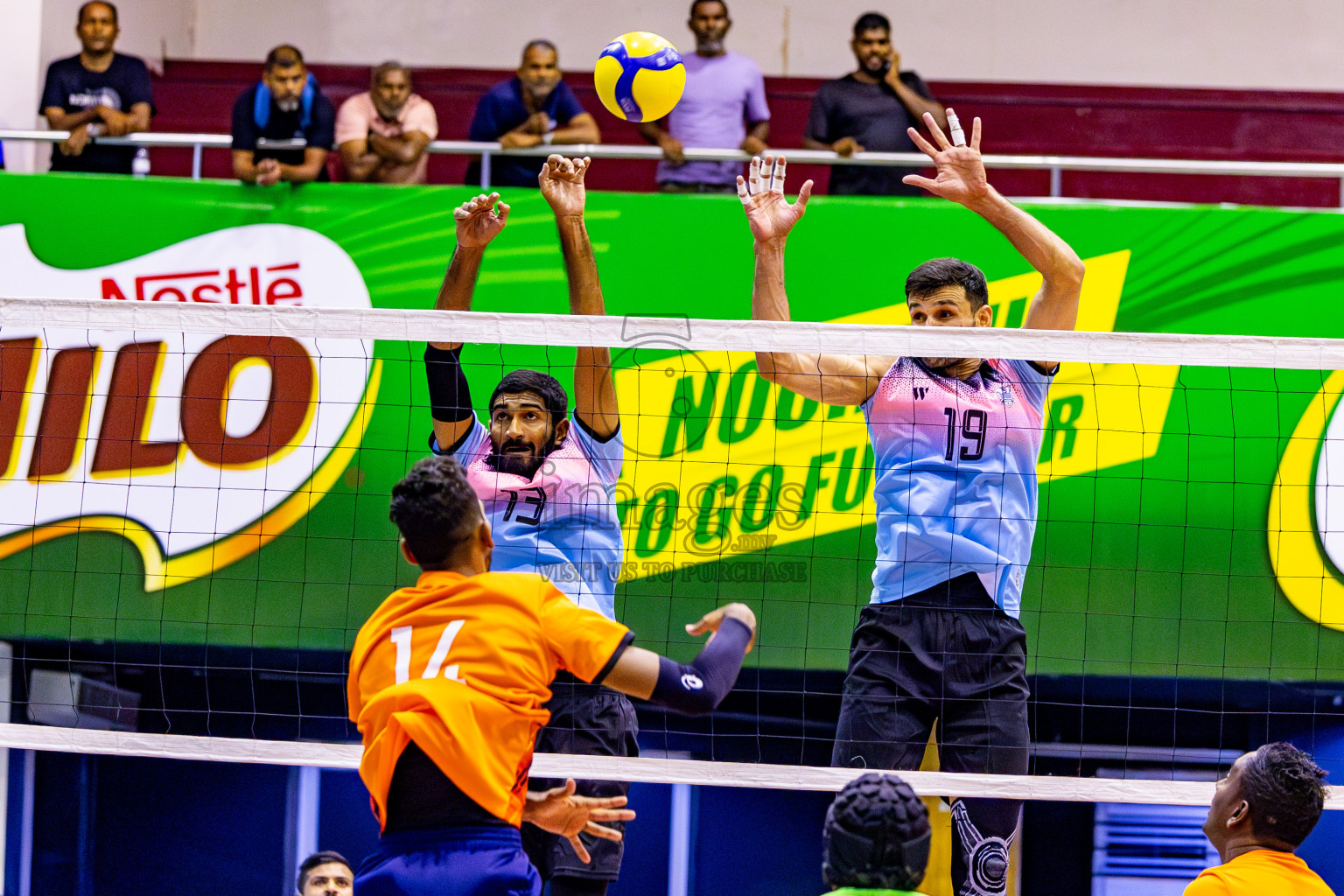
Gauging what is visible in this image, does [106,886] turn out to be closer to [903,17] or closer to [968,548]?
[968,548]

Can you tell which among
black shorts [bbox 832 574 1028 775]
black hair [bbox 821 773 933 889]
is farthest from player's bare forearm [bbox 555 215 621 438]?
black hair [bbox 821 773 933 889]

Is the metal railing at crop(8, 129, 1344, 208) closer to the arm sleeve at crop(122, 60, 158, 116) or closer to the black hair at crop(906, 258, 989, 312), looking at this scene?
the arm sleeve at crop(122, 60, 158, 116)

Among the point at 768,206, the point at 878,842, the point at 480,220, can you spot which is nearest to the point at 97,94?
the point at 480,220

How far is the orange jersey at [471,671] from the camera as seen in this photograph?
338 centimetres

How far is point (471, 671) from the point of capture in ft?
11.3

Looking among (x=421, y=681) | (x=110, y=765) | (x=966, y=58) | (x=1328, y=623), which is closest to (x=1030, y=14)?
(x=966, y=58)

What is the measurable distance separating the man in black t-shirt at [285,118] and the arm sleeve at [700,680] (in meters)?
5.74

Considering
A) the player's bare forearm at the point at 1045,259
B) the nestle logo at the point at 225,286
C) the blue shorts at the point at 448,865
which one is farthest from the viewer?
the nestle logo at the point at 225,286

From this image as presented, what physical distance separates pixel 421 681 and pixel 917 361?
7.87 ft

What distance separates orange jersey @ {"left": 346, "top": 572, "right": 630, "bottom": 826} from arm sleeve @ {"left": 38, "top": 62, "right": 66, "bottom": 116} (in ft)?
23.1

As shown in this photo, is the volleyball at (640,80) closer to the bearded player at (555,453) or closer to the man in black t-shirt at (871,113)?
the bearded player at (555,453)

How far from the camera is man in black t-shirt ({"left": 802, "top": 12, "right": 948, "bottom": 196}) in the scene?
8844 millimetres

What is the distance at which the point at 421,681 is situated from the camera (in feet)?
11.3

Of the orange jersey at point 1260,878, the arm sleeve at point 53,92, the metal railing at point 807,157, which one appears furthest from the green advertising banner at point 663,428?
the orange jersey at point 1260,878
